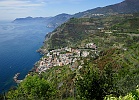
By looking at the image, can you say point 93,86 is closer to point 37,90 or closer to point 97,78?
point 97,78

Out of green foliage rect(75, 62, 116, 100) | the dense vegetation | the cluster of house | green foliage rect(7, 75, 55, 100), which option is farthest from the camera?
the cluster of house

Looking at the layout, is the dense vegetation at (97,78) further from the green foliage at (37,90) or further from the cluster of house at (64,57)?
the cluster of house at (64,57)

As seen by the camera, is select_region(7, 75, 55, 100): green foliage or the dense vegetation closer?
the dense vegetation

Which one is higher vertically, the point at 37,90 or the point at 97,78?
the point at 97,78

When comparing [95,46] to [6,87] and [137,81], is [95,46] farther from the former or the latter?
[137,81]

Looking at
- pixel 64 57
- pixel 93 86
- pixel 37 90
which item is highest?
pixel 93 86

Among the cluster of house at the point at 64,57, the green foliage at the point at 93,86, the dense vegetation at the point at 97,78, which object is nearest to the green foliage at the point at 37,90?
the dense vegetation at the point at 97,78

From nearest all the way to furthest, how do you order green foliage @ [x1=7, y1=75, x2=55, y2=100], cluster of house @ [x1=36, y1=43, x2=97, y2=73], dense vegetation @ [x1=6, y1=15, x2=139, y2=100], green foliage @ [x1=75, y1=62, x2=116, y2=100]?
1. green foliage @ [x1=75, y1=62, x2=116, y2=100]
2. dense vegetation @ [x1=6, y1=15, x2=139, y2=100]
3. green foliage @ [x1=7, y1=75, x2=55, y2=100]
4. cluster of house @ [x1=36, y1=43, x2=97, y2=73]

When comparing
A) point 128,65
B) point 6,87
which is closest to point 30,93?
point 128,65

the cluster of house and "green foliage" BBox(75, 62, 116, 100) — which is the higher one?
"green foliage" BBox(75, 62, 116, 100)

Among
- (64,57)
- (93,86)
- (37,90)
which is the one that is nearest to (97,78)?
(93,86)

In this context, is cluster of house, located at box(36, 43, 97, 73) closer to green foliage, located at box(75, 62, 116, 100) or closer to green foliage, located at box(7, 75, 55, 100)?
green foliage, located at box(7, 75, 55, 100)

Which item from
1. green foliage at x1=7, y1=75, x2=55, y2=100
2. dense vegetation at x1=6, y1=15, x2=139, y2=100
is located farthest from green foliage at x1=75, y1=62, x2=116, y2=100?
green foliage at x1=7, y1=75, x2=55, y2=100
